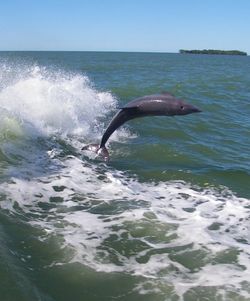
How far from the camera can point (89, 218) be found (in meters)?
6.82

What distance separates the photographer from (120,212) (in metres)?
7.12

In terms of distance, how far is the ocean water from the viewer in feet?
16.8

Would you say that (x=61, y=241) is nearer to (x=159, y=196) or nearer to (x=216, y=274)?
(x=216, y=274)

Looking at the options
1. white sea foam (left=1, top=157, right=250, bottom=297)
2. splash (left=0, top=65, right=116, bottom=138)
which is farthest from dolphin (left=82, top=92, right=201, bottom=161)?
splash (left=0, top=65, right=116, bottom=138)

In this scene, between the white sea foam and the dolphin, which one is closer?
the white sea foam

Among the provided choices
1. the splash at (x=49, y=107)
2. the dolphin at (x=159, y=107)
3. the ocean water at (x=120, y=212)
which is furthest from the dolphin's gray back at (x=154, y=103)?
the splash at (x=49, y=107)

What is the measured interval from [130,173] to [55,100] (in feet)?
22.8

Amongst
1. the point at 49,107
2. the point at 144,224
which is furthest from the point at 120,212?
the point at 49,107

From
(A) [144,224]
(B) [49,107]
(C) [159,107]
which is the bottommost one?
(A) [144,224]

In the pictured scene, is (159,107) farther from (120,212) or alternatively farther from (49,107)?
(49,107)

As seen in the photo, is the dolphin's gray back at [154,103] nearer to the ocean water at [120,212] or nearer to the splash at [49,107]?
the ocean water at [120,212]

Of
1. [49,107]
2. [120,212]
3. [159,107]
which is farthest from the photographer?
[49,107]

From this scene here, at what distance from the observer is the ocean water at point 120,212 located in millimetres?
5117

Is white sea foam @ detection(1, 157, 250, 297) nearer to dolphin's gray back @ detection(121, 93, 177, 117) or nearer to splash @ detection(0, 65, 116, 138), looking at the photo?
dolphin's gray back @ detection(121, 93, 177, 117)
